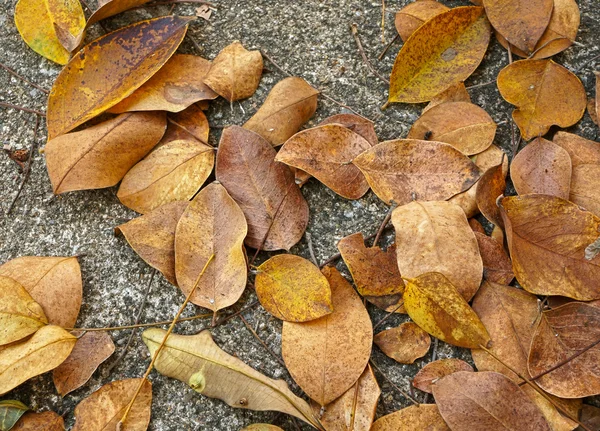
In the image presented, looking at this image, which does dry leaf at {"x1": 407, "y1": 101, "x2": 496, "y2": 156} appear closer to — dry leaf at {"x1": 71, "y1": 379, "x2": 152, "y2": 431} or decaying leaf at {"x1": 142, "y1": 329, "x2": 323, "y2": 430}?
decaying leaf at {"x1": 142, "y1": 329, "x2": 323, "y2": 430}

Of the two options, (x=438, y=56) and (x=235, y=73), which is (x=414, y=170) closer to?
(x=438, y=56)

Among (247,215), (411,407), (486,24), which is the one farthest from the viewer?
(486,24)

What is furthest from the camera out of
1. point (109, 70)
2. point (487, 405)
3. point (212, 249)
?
point (109, 70)

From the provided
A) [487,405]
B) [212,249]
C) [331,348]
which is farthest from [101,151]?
[487,405]

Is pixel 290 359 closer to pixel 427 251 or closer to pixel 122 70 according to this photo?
pixel 427 251

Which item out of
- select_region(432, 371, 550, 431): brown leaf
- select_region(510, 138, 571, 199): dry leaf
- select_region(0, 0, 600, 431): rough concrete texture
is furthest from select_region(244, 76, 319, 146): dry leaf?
select_region(432, 371, 550, 431): brown leaf

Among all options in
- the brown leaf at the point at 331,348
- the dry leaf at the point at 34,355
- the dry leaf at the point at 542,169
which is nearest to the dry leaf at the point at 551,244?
the dry leaf at the point at 542,169

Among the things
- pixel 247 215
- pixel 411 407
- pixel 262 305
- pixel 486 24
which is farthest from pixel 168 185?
pixel 486 24
